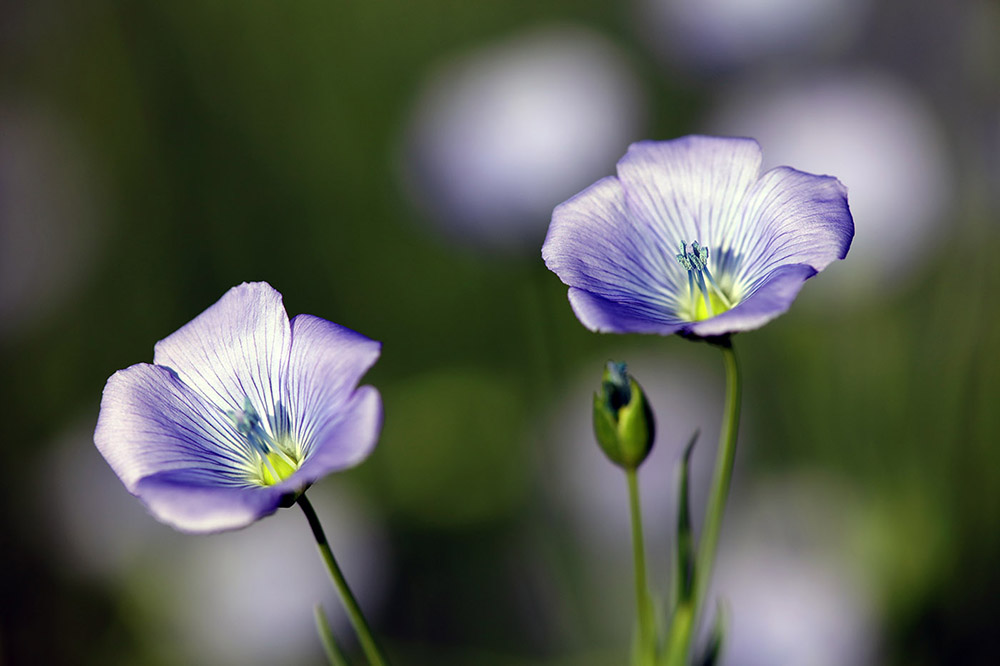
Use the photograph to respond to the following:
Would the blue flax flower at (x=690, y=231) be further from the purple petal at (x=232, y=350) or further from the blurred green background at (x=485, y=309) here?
the blurred green background at (x=485, y=309)

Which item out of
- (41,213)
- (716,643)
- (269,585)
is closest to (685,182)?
(716,643)

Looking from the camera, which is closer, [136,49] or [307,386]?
[307,386]

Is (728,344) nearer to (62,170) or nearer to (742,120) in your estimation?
(742,120)

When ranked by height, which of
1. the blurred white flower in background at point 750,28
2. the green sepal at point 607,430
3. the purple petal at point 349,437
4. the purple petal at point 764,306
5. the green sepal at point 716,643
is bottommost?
the green sepal at point 716,643

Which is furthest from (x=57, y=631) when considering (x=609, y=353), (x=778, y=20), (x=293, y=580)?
(x=778, y=20)

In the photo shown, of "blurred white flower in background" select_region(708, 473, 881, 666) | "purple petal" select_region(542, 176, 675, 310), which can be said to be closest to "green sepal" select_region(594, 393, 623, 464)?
"purple petal" select_region(542, 176, 675, 310)

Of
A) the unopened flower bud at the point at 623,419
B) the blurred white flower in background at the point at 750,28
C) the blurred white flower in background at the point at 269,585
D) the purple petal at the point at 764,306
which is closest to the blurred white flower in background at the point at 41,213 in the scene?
the blurred white flower in background at the point at 269,585
